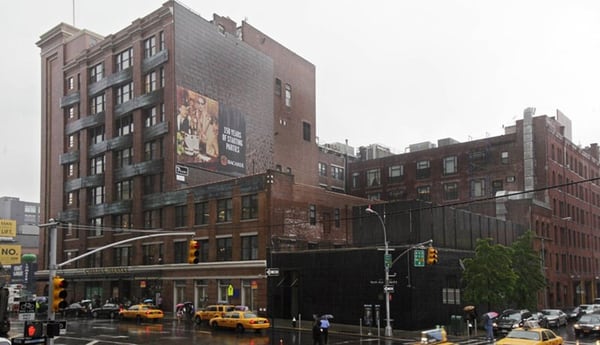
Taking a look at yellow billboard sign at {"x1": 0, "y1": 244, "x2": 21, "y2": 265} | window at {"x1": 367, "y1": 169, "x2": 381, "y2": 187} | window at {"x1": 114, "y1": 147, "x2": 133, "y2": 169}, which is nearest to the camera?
yellow billboard sign at {"x1": 0, "y1": 244, "x2": 21, "y2": 265}

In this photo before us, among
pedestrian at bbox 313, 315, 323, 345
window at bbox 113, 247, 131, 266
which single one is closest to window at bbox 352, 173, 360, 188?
window at bbox 113, 247, 131, 266

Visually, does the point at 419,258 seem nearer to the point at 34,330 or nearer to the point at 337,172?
the point at 34,330

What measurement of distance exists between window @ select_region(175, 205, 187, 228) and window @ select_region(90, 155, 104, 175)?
16.7 meters

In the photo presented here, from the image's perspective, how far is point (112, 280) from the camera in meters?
72.2

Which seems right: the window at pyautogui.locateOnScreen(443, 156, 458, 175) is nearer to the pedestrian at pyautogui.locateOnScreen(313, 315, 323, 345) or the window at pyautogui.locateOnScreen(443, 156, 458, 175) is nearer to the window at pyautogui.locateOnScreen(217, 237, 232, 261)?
the window at pyautogui.locateOnScreen(217, 237, 232, 261)

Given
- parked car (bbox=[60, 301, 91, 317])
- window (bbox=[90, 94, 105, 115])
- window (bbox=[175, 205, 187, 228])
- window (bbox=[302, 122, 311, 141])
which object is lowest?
parked car (bbox=[60, 301, 91, 317])

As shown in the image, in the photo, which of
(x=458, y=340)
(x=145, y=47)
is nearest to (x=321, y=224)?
(x=458, y=340)

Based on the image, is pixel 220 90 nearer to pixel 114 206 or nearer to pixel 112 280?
pixel 114 206

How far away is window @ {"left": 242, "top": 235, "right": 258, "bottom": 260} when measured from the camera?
5734 centimetres

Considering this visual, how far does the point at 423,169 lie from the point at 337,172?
16.2m

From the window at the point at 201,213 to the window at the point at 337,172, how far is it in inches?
1599

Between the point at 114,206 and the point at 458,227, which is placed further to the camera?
the point at 114,206

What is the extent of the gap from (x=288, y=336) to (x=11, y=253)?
1560 inches

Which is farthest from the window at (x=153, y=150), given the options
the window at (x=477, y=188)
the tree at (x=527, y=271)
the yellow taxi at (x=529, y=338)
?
the yellow taxi at (x=529, y=338)
